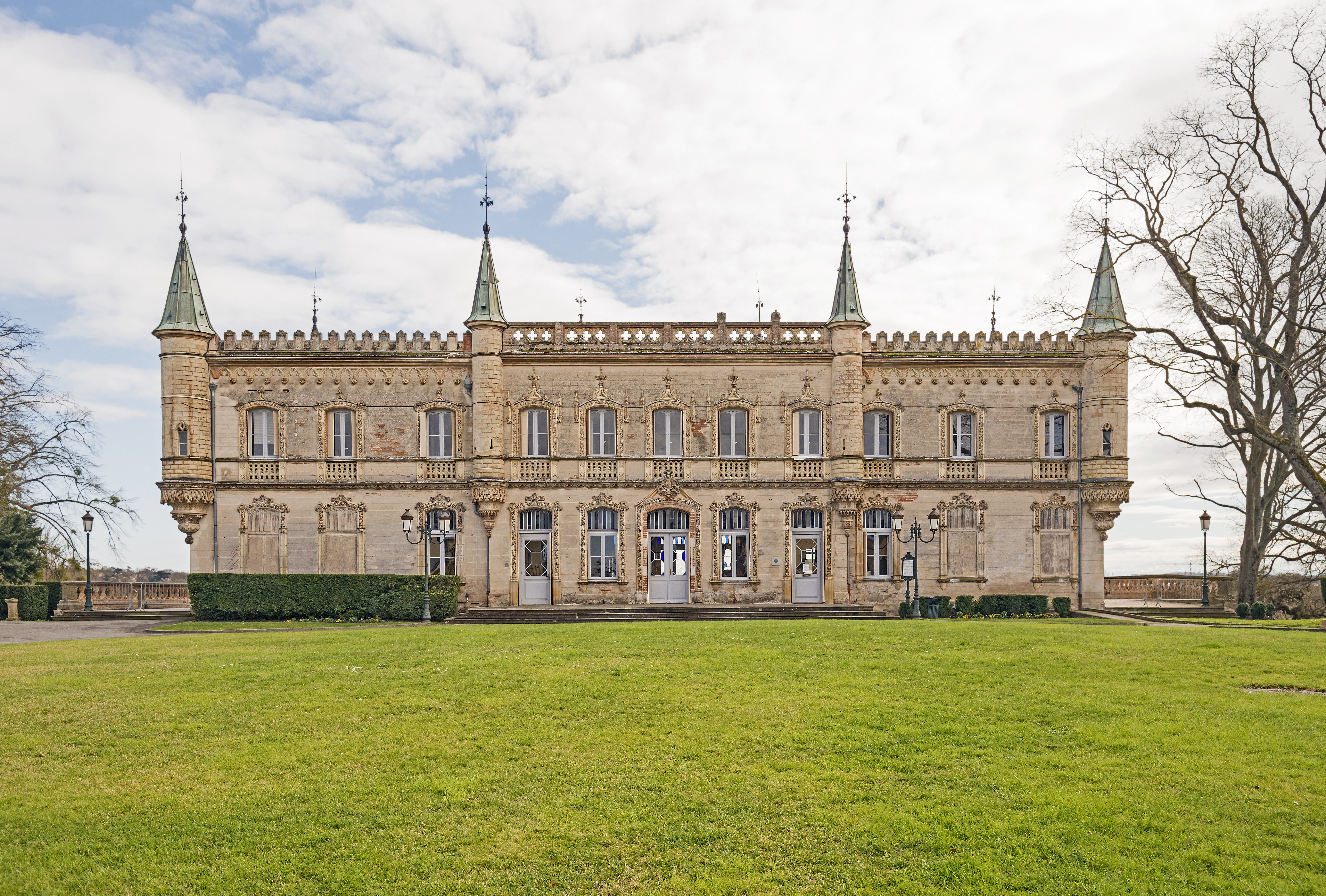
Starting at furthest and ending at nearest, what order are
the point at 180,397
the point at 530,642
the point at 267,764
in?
the point at 180,397 < the point at 530,642 < the point at 267,764

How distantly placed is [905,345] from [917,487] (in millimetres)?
5338

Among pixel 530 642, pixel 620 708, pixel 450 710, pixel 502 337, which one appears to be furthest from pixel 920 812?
pixel 502 337

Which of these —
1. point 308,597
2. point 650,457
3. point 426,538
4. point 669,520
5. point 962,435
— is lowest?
point 308,597

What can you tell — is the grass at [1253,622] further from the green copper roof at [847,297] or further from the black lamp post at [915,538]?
the green copper roof at [847,297]

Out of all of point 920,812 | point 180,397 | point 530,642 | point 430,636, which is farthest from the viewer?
point 180,397

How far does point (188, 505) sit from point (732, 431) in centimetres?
1965

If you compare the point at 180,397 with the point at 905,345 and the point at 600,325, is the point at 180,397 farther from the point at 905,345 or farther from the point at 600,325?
the point at 905,345

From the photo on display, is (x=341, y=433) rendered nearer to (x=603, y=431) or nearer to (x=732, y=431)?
(x=603, y=431)

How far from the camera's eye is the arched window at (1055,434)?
3147cm

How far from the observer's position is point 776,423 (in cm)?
3081

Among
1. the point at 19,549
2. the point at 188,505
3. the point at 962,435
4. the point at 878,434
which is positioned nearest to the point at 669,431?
the point at 878,434

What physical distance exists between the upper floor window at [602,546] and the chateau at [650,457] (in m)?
0.07

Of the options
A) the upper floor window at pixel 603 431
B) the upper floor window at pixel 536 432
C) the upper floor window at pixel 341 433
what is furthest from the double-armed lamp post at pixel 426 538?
the upper floor window at pixel 603 431

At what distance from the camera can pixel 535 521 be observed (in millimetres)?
30594
